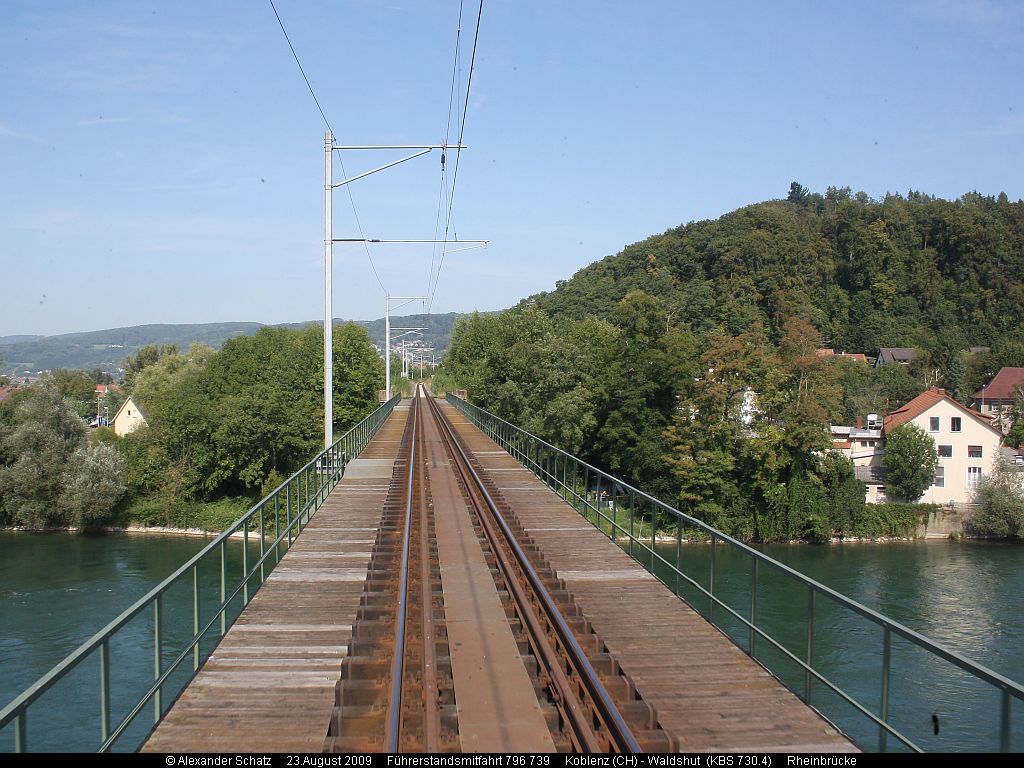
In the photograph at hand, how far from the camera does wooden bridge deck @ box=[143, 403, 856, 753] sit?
5.51 m

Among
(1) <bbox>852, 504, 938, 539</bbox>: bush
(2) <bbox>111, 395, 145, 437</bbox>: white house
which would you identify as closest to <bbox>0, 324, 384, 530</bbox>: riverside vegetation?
(2) <bbox>111, 395, 145, 437</bbox>: white house

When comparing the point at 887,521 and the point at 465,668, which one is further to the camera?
the point at 887,521

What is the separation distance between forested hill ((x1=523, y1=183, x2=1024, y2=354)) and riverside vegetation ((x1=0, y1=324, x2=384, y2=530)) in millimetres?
43582

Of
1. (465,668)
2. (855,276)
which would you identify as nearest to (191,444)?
(465,668)

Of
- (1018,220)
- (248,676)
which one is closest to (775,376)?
(248,676)

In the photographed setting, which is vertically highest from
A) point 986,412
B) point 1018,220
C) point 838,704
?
point 1018,220

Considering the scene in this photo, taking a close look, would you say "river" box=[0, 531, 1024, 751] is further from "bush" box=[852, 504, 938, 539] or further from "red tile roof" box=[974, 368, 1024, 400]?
"red tile roof" box=[974, 368, 1024, 400]

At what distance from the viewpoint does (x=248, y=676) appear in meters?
6.58

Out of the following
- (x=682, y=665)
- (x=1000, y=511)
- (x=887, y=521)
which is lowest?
(x=887, y=521)

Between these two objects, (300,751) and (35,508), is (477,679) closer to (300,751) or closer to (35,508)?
(300,751)

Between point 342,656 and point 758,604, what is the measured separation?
2514 cm

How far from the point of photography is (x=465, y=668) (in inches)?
268

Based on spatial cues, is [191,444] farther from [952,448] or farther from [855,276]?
[855,276]

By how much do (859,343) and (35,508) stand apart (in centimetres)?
8935
